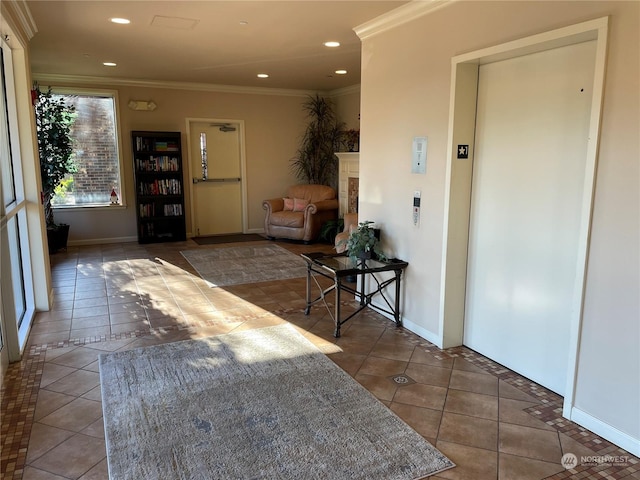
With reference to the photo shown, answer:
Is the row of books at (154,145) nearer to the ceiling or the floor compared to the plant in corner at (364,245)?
nearer to the ceiling

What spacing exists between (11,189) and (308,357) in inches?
112

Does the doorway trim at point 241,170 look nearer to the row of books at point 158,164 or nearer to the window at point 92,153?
the row of books at point 158,164

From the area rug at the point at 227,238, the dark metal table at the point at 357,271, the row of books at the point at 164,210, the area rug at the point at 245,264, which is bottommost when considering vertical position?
the area rug at the point at 245,264

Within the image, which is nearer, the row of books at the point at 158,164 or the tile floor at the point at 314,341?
the tile floor at the point at 314,341

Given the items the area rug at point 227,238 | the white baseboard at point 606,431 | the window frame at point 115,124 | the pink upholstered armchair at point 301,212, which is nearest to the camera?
the white baseboard at point 606,431

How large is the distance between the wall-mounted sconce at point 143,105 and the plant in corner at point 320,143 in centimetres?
264

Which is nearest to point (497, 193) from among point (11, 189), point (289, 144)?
point (11, 189)

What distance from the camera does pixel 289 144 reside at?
857cm

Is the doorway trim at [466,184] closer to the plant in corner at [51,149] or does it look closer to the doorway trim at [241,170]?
the plant in corner at [51,149]

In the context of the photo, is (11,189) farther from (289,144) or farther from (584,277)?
(289,144)

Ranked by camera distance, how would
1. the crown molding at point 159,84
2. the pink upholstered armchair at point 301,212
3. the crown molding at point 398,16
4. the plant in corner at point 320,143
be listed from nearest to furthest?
the crown molding at point 398,16 < the crown molding at point 159,84 < the pink upholstered armchair at point 301,212 < the plant in corner at point 320,143

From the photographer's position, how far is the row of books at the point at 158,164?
24.1ft

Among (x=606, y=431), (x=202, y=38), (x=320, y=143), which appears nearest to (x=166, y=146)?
(x=320, y=143)

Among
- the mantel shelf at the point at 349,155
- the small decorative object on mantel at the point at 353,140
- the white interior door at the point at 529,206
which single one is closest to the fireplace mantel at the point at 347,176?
the mantel shelf at the point at 349,155
